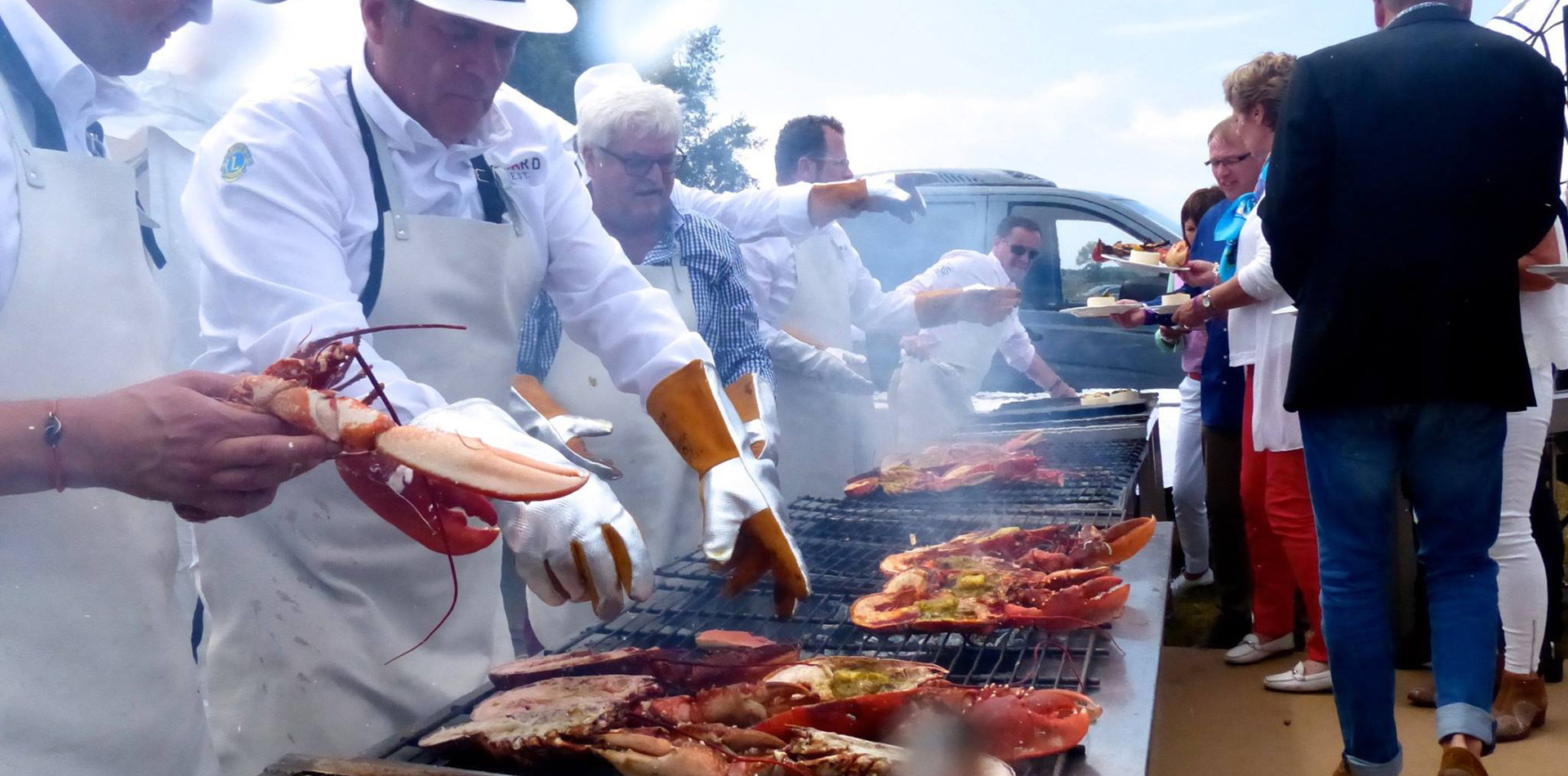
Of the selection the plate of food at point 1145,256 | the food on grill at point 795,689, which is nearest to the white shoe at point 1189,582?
the plate of food at point 1145,256

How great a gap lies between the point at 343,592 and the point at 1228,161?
4352 mm

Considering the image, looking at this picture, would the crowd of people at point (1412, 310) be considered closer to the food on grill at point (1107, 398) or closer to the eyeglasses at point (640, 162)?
the eyeglasses at point (640, 162)

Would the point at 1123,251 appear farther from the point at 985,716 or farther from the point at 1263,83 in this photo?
the point at 985,716

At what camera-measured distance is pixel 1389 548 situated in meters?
2.95

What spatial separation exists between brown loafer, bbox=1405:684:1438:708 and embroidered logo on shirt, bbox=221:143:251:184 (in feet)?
14.0

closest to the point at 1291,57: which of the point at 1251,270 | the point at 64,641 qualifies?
the point at 1251,270

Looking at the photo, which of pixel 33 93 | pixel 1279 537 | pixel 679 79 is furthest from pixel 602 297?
pixel 679 79

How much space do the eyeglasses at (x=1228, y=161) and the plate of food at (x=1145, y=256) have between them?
0.48 metres

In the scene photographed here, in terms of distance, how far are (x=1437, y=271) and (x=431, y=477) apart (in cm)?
261

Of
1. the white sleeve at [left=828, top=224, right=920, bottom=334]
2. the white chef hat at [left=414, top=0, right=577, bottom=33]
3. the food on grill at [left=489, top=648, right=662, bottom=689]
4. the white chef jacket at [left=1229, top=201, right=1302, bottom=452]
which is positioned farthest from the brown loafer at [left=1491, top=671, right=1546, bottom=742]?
the white chef hat at [left=414, top=0, right=577, bottom=33]

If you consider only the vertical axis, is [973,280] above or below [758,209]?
below

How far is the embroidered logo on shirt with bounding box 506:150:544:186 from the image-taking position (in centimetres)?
241

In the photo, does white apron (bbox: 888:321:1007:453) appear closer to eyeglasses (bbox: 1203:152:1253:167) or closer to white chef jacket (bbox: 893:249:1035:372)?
white chef jacket (bbox: 893:249:1035:372)

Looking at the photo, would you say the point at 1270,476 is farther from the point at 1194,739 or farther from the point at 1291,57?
the point at 1291,57
